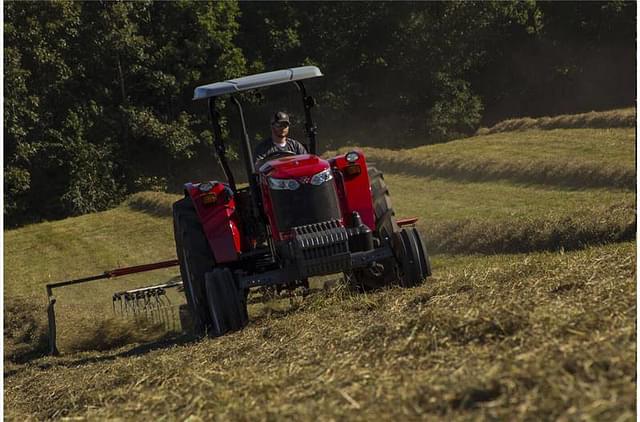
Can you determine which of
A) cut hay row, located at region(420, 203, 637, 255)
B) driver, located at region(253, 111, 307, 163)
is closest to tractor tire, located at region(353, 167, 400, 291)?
driver, located at region(253, 111, 307, 163)

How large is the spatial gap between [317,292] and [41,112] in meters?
24.7

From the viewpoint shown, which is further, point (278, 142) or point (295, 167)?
point (278, 142)

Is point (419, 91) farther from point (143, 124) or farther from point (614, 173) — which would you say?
point (614, 173)

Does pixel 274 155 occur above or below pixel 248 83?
below

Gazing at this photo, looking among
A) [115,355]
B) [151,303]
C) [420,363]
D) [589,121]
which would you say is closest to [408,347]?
[420,363]

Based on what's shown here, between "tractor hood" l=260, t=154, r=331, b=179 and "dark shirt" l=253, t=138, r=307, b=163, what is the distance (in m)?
0.44

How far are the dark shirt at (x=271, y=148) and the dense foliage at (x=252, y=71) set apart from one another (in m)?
22.8

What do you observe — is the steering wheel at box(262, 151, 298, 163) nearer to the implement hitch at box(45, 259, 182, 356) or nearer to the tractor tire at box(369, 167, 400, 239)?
the tractor tire at box(369, 167, 400, 239)

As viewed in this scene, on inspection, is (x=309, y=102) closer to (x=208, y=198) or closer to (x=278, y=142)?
(x=278, y=142)

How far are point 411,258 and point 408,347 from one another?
322cm

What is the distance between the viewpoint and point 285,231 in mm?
8727

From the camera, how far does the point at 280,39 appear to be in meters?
38.1

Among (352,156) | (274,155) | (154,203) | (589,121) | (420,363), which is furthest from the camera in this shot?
(589,121)

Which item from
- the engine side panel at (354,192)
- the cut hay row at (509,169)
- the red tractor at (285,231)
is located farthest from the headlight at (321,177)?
the cut hay row at (509,169)
